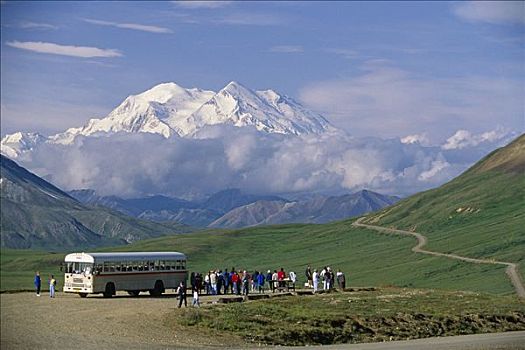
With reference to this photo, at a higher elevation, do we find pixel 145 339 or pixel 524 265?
pixel 524 265

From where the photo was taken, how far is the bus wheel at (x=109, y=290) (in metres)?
86.4

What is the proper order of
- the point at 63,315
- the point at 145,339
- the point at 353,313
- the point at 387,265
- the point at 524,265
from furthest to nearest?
the point at 387,265, the point at 524,265, the point at 353,313, the point at 63,315, the point at 145,339

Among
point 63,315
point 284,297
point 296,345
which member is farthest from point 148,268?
point 296,345

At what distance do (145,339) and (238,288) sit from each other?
33704 millimetres

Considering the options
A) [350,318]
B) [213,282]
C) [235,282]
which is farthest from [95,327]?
[213,282]

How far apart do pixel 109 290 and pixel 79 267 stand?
10.6 ft

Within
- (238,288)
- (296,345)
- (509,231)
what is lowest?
(296,345)

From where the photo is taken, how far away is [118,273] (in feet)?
286

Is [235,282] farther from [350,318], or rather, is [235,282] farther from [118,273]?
[350,318]

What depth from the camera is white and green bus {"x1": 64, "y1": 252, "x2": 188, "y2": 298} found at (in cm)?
→ 8575

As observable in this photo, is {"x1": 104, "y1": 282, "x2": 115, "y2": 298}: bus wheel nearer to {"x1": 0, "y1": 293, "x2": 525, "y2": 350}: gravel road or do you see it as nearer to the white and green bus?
the white and green bus

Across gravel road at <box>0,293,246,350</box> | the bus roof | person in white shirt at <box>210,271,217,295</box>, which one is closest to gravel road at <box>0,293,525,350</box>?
gravel road at <box>0,293,246,350</box>

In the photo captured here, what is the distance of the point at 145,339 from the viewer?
5888 cm

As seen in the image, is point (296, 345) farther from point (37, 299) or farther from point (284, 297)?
point (37, 299)
